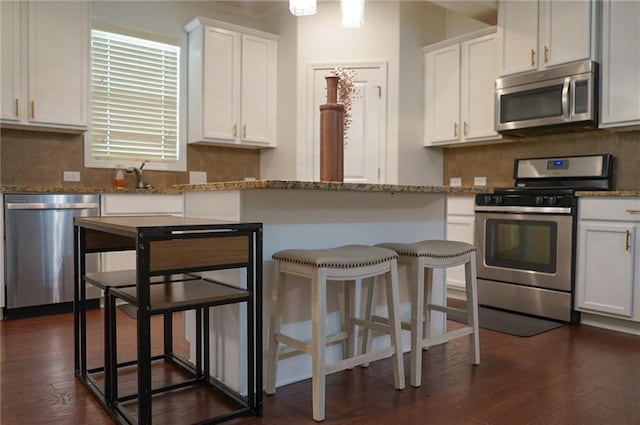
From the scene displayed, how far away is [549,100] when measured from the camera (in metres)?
3.67

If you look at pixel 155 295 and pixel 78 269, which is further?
pixel 78 269

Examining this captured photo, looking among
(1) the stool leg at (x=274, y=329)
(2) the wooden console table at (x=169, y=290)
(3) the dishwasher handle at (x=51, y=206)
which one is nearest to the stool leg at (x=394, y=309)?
(1) the stool leg at (x=274, y=329)

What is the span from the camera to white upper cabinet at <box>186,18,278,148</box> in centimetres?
446

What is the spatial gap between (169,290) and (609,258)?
2.73 meters

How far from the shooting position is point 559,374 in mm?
2301

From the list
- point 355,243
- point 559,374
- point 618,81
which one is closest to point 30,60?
point 355,243

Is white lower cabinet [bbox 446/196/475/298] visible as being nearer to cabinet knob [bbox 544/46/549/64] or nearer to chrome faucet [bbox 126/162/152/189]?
cabinet knob [bbox 544/46/549/64]

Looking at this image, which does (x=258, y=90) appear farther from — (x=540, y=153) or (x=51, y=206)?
(x=540, y=153)

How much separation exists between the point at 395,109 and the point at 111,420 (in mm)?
3623

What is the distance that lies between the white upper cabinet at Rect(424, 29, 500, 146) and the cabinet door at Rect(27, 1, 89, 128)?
9.93ft

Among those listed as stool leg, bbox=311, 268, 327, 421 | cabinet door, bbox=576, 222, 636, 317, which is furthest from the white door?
stool leg, bbox=311, 268, 327, 421

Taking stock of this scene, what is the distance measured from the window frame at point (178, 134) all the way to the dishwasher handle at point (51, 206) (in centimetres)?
71

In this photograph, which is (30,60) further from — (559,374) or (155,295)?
(559,374)

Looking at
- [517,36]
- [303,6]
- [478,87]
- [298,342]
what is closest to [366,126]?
[478,87]
